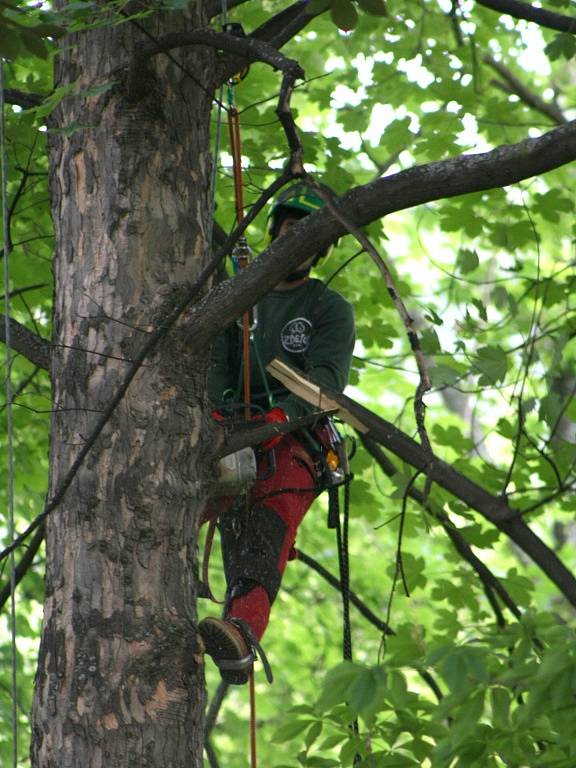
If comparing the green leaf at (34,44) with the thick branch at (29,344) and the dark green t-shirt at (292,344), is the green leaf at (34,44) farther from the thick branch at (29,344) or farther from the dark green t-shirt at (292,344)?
the dark green t-shirt at (292,344)

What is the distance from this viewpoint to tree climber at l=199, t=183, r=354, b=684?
3691 millimetres

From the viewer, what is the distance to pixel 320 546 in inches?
372

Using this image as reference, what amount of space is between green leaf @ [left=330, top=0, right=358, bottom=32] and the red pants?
1748 mm

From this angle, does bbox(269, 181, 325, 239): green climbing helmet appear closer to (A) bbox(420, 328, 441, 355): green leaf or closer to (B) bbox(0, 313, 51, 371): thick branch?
(A) bbox(420, 328, 441, 355): green leaf

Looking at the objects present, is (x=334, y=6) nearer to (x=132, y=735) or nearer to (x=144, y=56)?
(x=144, y=56)

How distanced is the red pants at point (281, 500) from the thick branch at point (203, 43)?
1423 millimetres

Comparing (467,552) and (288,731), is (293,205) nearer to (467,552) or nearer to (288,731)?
(467,552)

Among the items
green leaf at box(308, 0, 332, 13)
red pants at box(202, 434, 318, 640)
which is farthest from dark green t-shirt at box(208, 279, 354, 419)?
green leaf at box(308, 0, 332, 13)

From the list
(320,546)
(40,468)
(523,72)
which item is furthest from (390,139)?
(523,72)

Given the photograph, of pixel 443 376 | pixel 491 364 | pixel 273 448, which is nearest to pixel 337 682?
pixel 443 376

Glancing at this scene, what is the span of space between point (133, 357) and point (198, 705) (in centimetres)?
88

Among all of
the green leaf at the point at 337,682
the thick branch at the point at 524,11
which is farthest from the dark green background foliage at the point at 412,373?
the thick branch at the point at 524,11

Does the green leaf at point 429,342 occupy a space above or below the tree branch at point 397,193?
above

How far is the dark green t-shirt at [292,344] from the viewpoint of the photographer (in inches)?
166
